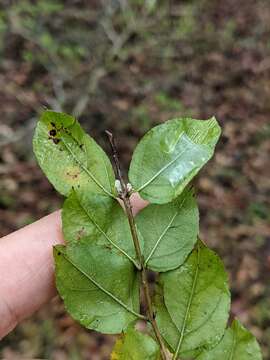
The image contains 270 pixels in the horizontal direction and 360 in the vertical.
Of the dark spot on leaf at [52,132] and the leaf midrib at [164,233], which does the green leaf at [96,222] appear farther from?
the dark spot on leaf at [52,132]

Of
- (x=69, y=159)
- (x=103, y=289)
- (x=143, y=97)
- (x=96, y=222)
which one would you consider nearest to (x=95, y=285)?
(x=103, y=289)

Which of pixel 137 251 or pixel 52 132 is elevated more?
pixel 52 132

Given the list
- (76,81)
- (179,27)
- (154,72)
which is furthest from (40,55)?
(179,27)

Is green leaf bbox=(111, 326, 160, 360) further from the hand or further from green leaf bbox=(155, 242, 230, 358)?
the hand

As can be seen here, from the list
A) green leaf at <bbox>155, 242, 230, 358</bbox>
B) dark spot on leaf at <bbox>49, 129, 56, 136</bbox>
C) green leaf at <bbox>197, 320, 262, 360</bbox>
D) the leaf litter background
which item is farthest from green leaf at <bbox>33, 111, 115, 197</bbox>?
the leaf litter background

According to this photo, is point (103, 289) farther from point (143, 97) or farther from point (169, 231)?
point (143, 97)

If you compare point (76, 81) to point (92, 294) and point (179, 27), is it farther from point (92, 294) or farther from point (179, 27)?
point (92, 294)

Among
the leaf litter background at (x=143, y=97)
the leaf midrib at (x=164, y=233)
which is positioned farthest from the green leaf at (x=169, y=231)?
the leaf litter background at (x=143, y=97)
